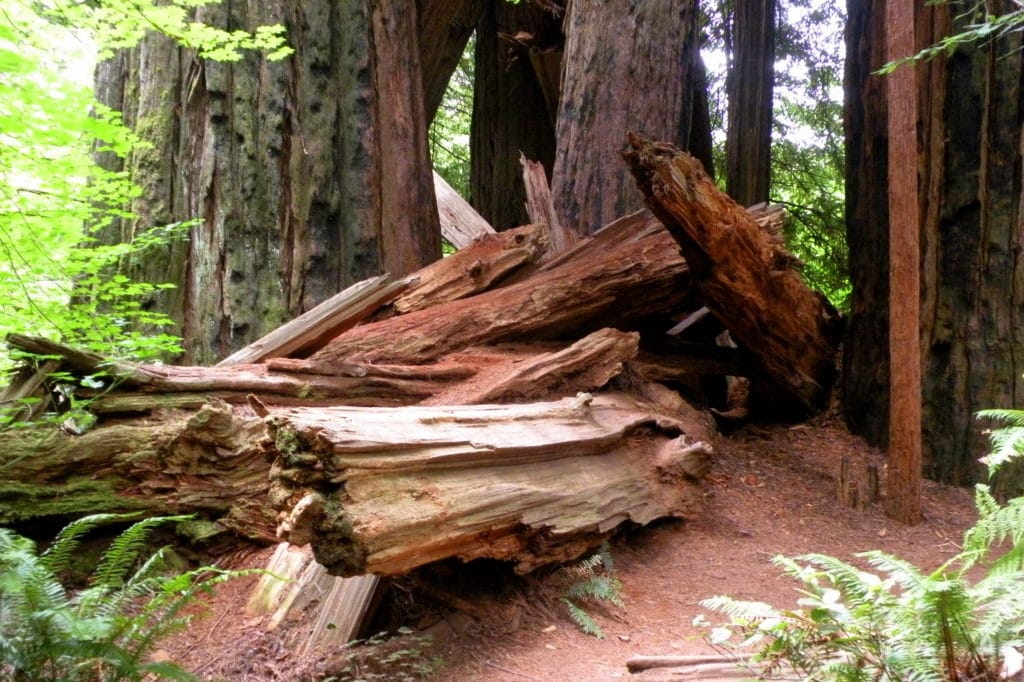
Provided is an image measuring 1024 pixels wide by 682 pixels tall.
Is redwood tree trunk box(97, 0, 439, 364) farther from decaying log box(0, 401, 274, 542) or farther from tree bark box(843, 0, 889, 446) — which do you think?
tree bark box(843, 0, 889, 446)

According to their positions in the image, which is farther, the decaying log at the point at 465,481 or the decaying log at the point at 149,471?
the decaying log at the point at 149,471

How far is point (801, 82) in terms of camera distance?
12023mm

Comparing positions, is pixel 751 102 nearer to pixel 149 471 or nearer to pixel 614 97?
pixel 614 97

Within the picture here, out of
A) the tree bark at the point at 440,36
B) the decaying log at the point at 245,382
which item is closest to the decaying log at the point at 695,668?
the decaying log at the point at 245,382

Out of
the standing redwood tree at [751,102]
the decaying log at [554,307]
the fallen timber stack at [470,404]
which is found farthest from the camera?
the standing redwood tree at [751,102]

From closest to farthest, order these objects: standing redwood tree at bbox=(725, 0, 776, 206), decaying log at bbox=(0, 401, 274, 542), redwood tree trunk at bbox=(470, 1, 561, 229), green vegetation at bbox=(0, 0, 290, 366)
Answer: decaying log at bbox=(0, 401, 274, 542) < green vegetation at bbox=(0, 0, 290, 366) < standing redwood tree at bbox=(725, 0, 776, 206) < redwood tree trunk at bbox=(470, 1, 561, 229)

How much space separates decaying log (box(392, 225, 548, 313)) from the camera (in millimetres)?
5992

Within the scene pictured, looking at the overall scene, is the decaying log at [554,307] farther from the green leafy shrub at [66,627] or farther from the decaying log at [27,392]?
the green leafy shrub at [66,627]

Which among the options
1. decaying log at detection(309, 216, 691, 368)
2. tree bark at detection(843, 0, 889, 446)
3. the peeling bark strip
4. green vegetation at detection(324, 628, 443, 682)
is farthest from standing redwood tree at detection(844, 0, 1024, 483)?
green vegetation at detection(324, 628, 443, 682)

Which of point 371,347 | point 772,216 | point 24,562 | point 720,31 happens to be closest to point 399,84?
point 371,347

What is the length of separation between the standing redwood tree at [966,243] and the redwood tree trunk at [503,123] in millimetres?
5571

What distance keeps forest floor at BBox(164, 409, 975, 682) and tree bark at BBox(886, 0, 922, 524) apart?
0.51m

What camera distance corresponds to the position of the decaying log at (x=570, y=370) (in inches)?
197

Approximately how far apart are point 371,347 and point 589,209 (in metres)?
3.06
